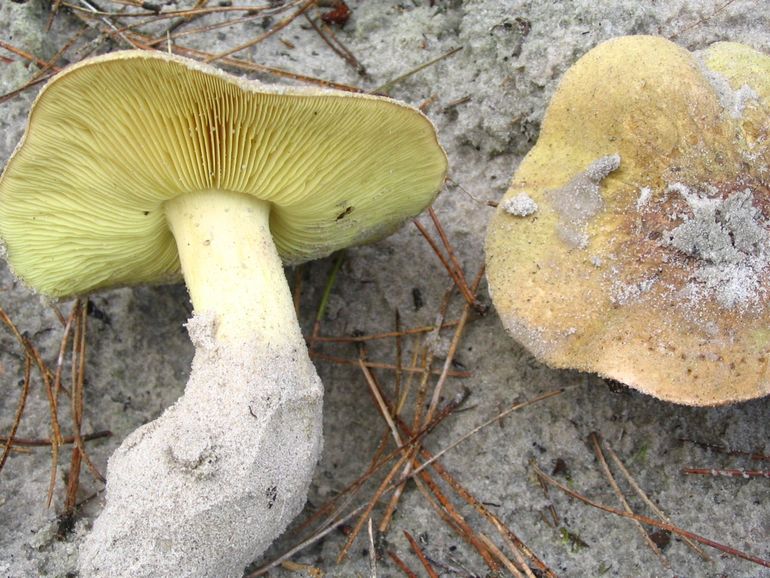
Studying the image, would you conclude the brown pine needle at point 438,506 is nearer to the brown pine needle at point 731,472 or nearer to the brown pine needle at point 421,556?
the brown pine needle at point 421,556

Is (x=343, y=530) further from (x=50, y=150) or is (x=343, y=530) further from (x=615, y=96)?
(x=615, y=96)

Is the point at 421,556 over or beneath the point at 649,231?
beneath

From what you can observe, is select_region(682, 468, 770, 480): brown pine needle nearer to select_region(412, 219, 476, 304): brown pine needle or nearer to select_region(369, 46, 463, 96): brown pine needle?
select_region(412, 219, 476, 304): brown pine needle

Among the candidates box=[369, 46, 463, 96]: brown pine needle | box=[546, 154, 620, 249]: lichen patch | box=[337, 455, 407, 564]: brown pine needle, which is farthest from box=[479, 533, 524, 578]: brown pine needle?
box=[369, 46, 463, 96]: brown pine needle

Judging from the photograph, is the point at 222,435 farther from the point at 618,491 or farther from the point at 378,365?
the point at 618,491

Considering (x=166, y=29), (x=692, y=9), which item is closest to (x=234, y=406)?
(x=166, y=29)

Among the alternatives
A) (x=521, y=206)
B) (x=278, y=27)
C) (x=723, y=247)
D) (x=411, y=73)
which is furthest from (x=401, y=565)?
(x=278, y=27)

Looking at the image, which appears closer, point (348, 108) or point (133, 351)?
point (348, 108)

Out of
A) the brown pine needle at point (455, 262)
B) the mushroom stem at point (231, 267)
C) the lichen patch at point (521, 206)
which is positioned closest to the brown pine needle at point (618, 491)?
the brown pine needle at point (455, 262)
